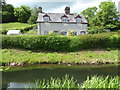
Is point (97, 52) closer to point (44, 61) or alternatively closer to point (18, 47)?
point (44, 61)

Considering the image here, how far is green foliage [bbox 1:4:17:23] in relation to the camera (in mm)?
44112

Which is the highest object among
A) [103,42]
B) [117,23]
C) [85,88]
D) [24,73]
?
[117,23]

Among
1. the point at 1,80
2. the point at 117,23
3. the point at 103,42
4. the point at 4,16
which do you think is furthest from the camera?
→ the point at 4,16

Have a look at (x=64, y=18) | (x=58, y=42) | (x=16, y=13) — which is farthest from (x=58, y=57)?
(x=16, y=13)

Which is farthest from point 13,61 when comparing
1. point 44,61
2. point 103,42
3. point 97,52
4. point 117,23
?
point 117,23

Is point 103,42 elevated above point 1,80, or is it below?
above

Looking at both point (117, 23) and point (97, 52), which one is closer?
point (97, 52)

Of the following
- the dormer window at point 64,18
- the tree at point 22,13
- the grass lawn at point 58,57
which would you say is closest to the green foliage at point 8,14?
the tree at point 22,13

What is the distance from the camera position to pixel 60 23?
25125mm

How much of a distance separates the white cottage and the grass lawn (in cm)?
1107

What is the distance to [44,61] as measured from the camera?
39.6ft

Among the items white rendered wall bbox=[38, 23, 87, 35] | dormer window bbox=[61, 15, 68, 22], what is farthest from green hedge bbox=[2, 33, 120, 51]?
dormer window bbox=[61, 15, 68, 22]

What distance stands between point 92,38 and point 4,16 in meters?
35.5

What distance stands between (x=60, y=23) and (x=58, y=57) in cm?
1322
